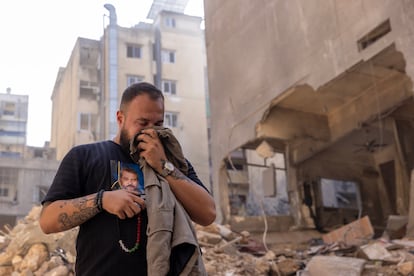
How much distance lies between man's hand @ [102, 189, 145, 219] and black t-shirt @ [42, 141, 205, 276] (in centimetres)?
7

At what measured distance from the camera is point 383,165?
1455cm

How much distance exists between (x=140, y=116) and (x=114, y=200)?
43 centimetres

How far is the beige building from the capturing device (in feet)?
99.0

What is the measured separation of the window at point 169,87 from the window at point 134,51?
2502 mm

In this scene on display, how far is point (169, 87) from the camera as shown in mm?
31531

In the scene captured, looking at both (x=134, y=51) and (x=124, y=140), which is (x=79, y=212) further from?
(x=134, y=51)

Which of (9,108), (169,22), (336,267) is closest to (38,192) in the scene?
(169,22)

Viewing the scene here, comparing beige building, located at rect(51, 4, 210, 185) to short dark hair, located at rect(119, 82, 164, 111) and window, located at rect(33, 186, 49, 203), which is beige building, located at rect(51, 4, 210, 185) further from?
short dark hair, located at rect(119, 82, 164, 111)

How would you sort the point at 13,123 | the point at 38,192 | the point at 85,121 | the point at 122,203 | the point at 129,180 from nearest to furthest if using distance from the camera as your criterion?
the point at 122,203
the point at 129,180
the point at 38,192
the point at 85,121
the point at 13,123

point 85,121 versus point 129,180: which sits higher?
point 85,121

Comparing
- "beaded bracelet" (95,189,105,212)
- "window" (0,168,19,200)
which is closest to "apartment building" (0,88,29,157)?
"window" (0,168,19,200)

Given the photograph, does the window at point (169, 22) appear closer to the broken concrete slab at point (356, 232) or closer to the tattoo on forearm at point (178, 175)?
the broken concrete slab at point (356, 232)

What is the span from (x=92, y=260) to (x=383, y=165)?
1394 centimetres

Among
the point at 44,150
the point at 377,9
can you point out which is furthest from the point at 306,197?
the point at 44,150
